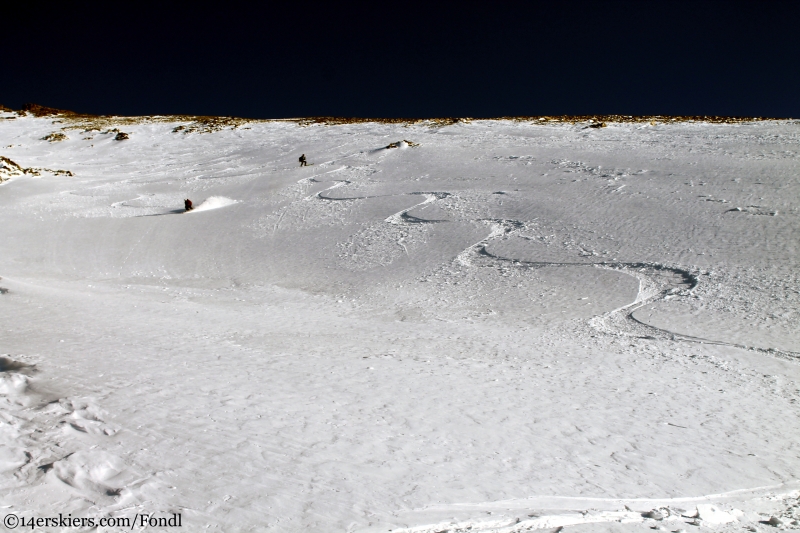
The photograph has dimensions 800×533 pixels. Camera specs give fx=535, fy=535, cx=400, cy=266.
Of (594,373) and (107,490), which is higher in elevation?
(107,490)

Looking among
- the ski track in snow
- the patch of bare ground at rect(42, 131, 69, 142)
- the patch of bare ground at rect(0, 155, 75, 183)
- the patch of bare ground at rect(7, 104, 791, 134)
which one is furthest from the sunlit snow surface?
the patch of bare ground at rect(42, 131, 69, 142)

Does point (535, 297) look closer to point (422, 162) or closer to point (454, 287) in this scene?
point (454, 287)

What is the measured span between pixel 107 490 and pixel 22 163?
98.1 ft

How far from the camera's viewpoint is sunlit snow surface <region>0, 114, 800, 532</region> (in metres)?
3.96

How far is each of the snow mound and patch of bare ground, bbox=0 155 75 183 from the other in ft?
33.2

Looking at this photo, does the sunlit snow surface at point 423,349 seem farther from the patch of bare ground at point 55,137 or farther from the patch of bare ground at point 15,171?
the patch of bare ground at point 55,137

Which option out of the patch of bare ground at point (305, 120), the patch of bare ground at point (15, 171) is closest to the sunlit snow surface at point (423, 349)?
the patch of bare ground at point (15, 171)

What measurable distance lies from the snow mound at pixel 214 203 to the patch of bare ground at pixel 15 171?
1012 cm

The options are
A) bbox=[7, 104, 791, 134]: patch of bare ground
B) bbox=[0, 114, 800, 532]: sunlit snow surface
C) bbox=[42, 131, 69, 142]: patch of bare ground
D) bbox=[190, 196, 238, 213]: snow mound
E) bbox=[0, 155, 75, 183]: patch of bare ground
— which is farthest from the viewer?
bbox=[42, 131, 69, 142]: patch of bare ground

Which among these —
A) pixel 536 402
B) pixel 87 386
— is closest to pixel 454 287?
pixel 536 402

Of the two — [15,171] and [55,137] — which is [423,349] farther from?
[55,137]

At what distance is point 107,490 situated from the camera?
374 cm

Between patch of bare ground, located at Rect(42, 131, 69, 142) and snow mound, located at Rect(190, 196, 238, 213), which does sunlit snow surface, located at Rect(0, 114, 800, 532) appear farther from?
patch of bare ground, located at Rect(42, 131, 69, 142)

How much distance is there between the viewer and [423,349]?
7516mm
